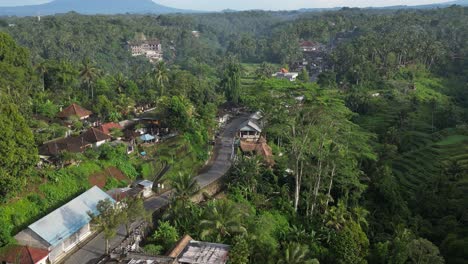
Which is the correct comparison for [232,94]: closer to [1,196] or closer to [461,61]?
[1,196]

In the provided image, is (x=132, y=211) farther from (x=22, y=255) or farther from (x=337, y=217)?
(x=337, y=217)

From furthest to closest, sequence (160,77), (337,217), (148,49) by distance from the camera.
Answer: (148,49)
(160,77)
(337,217)

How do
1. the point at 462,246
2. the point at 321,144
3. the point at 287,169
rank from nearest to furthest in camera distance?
the point at 462,246 → the point at 321,144 → the point at 287,169

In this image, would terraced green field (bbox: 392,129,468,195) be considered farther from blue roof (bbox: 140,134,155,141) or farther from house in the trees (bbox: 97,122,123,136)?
house in the trees (bbox: 97,122,123,136)

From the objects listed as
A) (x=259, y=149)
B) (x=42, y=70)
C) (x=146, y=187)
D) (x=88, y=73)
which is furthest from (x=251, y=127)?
(x=42, y=70)

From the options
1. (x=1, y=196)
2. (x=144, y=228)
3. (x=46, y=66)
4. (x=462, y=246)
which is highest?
(x=46, y=66)

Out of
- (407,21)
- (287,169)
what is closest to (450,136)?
(287,169)

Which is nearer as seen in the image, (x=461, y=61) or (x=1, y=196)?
(x=1, y=196)
